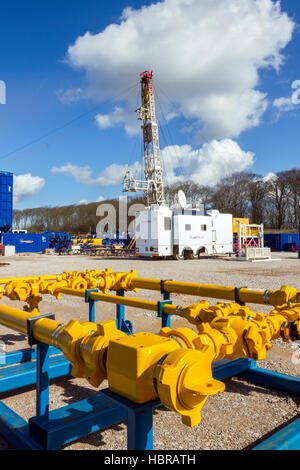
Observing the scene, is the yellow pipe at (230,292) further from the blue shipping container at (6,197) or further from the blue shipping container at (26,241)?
the blue shipping container at (26,241)

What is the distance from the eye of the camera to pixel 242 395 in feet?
10.7

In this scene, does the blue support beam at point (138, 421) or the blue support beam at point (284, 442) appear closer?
the blue support beam at point (138, 421)

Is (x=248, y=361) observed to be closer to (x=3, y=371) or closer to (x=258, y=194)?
(x=3, y=371)

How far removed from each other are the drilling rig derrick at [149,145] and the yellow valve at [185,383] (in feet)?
125

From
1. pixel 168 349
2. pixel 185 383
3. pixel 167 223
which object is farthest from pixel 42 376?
pixel 167 223

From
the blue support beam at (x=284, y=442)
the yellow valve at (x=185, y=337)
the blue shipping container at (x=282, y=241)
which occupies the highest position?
the blue shipping container at (x=282, y=241)

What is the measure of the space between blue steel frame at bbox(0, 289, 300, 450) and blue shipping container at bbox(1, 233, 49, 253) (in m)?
32.6

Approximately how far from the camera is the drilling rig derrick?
39406 millimetres

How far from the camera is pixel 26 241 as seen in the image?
119 feet

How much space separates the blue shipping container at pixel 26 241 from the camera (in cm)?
3439

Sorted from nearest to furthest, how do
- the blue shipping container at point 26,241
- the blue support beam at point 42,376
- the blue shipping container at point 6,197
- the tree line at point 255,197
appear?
the blue support beam at point 42,376, the blue shipping container at point 6,197, the blue shipping container at point 26,241, the tree line at point 255,197

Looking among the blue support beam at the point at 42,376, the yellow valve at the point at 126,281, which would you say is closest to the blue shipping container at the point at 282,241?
the yellow valve at the point at 126,281

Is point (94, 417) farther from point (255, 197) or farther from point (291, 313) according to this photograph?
point (255, 197)
